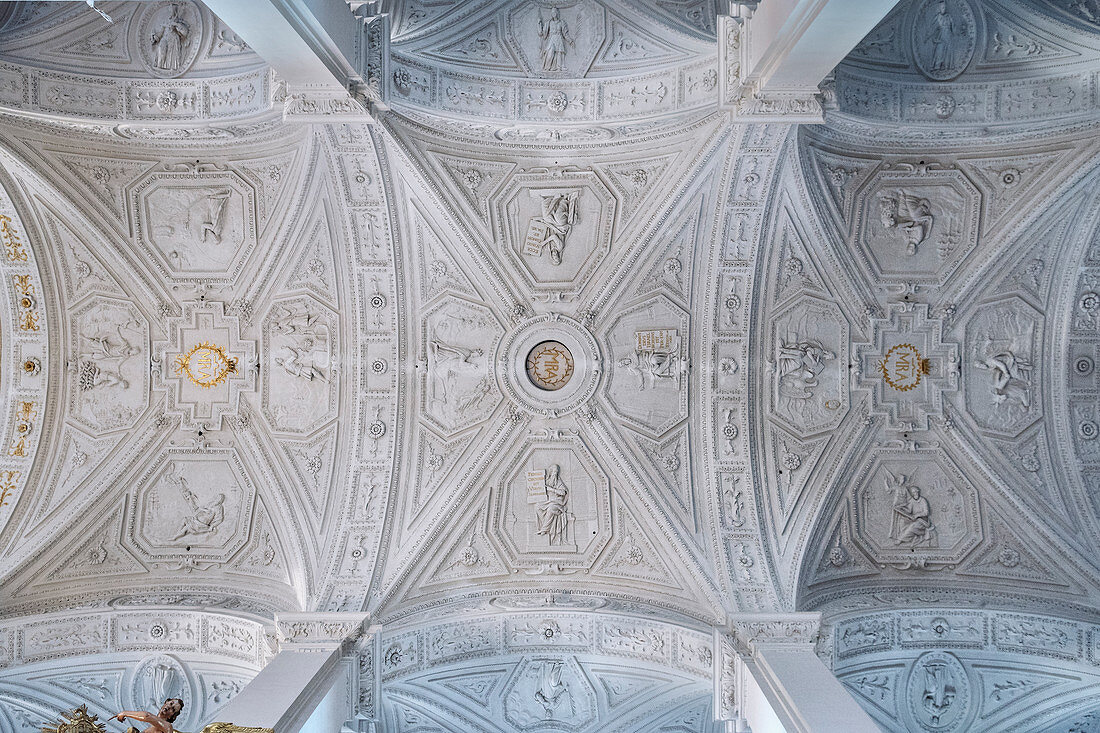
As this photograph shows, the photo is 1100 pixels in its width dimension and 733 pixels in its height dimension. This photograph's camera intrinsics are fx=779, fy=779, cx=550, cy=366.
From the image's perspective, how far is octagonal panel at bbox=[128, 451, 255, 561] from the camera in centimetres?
1361

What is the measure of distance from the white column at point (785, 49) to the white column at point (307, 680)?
939cm

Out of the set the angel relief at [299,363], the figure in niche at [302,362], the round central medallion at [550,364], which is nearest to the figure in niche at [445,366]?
the round central medallion at [550,364]

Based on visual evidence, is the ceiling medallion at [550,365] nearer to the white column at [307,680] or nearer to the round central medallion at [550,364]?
the round central medallion at [550,364]

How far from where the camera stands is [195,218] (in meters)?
13.2

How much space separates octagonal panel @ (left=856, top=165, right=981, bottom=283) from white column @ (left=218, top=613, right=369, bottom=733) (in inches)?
408

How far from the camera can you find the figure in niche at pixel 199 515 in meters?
13.6

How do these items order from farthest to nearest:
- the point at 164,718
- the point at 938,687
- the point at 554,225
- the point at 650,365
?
the point at 650,365
the point at 554,225
the point at 938,687
the point at 164,718

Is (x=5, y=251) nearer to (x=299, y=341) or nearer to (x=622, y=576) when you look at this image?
(x=299, y=341)

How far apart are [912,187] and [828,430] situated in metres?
4.32

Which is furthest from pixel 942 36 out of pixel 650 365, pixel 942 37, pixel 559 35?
pixel 650 365

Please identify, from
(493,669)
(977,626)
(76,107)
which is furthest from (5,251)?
(977,626)

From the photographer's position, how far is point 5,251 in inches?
517

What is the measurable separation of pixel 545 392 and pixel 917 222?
689 cm

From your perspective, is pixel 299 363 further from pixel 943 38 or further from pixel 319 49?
pixel 943 38
